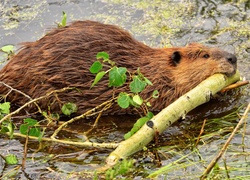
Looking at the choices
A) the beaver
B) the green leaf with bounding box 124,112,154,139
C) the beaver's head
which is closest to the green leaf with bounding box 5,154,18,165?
the green leaf with bounding box 124,112,154,139

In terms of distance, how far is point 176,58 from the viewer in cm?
444

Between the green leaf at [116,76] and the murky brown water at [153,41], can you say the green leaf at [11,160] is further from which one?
the green leaf at [116,76]

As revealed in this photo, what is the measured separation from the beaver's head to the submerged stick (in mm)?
76

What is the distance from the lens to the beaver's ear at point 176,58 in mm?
4412

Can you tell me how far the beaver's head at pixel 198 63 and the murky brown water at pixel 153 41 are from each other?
0.25 meters

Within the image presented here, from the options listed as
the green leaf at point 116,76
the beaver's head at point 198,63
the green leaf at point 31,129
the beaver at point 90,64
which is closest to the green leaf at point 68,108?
the beaver at point 90,64

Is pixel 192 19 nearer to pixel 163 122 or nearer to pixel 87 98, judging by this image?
pixel 87 98

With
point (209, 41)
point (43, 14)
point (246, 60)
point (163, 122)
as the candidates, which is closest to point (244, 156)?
point (163, 122)

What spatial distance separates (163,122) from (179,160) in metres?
0.30

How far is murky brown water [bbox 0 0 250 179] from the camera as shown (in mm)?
3535

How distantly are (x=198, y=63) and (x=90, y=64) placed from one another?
79 centimetres

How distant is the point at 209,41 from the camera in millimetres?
5379

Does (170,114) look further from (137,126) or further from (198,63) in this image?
(198,63)

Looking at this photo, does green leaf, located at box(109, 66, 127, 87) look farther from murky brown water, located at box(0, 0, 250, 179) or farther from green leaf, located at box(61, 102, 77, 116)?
green leaf, located at box(61, 102, 77, 116)
